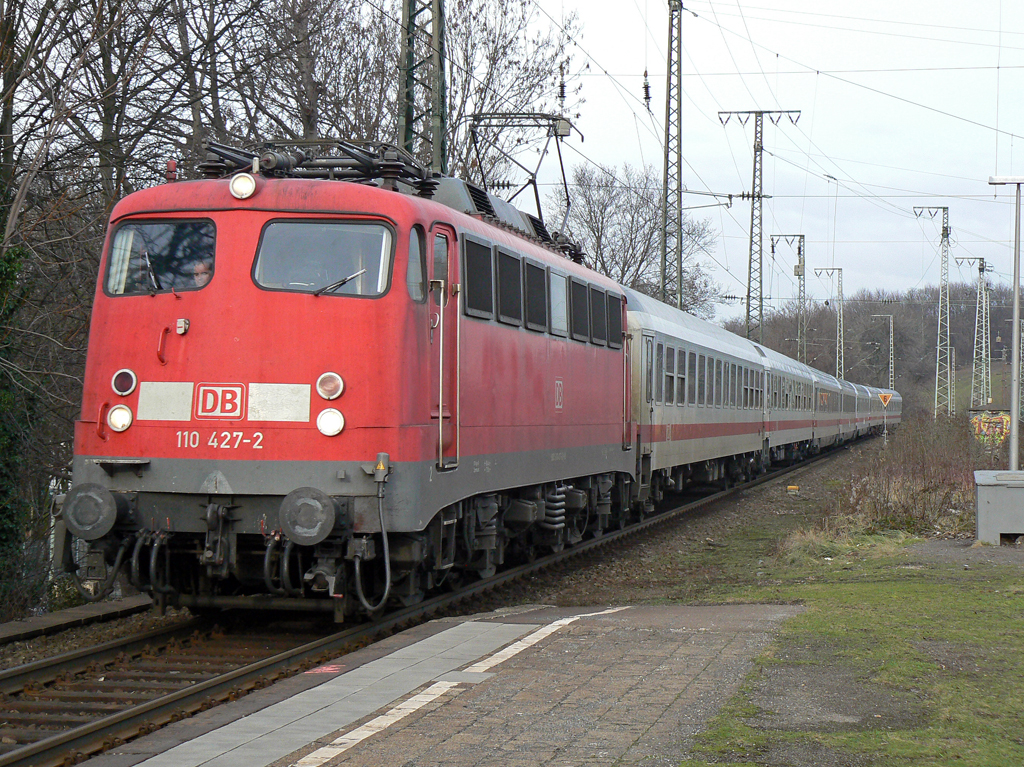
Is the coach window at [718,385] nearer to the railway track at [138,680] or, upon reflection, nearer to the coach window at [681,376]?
the coach window at [681,376]

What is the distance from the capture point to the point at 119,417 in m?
8.20

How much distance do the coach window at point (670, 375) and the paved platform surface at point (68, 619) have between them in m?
10.3

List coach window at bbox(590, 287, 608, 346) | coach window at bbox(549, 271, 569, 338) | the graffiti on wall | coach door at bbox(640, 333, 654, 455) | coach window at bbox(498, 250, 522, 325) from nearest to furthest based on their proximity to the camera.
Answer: coach window at bbox(498, 250, 522, 325) → coach window at bbox(549, 271, 569, 338) → coach window at bbox(590, 287, 608, 346) → coach door at bbox(640, 333, 654, 455) → the graffiti on wall

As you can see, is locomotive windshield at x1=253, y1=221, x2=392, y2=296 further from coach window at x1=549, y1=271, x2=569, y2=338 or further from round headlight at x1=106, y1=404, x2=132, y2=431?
coach window at x1=549, y1=271, x2=569, y2=338

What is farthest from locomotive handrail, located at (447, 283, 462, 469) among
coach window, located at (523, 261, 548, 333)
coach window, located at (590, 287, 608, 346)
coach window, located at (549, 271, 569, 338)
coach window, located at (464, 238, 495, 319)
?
coach window, located at (590, 287, 608, 346)

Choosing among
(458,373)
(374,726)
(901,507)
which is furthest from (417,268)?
(901,507)

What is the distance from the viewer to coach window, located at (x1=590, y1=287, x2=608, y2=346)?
1348 cm

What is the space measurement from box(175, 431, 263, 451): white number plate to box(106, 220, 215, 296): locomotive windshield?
1134 mm

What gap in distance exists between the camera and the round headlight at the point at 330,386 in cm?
803

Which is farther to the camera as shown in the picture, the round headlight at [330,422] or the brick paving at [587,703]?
the round headlight at [330,422]

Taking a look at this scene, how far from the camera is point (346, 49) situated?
82.1 feet

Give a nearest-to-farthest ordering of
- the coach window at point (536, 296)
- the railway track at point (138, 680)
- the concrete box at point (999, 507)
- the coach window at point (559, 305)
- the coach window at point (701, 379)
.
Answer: the railway track at point (138, 680) → the coach window at point (536, 296) → the coach window at point (559, 305) → the concrete box at point (999, 507) → the coach window at point (701, 379)

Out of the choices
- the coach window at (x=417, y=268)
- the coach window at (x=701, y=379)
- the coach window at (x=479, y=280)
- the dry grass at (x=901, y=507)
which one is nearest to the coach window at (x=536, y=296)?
the coach window at (x=479, y=280)

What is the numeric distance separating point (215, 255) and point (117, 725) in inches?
143
